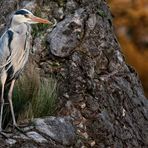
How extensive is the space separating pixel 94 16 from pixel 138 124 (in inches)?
52.1

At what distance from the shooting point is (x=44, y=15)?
973 centimetres

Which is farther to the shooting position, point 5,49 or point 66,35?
point 66,35

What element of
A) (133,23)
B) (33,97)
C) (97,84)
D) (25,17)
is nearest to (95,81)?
(97,84)

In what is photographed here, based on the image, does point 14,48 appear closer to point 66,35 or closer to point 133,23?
point 66,35

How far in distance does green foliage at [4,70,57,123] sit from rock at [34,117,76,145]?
215mm

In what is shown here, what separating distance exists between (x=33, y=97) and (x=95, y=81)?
825 millimetres

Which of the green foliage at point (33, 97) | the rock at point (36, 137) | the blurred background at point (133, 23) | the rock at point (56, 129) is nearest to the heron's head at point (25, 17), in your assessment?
the green foliage at point (33, 97)

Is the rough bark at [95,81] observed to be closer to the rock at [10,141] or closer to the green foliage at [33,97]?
the green foliage at [33,97]

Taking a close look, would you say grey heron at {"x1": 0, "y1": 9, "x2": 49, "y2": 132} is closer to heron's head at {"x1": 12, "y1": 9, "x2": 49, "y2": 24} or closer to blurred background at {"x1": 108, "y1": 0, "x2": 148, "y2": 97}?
heron's head at {"x1": 12, "y1": 9, "x2": 49, "y2": 24}

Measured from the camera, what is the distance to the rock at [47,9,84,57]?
931 cm

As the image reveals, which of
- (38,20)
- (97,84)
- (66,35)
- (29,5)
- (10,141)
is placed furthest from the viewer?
(29,5)

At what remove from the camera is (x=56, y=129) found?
830 cm

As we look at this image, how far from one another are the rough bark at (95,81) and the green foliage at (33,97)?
0.15 meters

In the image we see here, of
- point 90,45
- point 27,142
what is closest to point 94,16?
point 90,45
